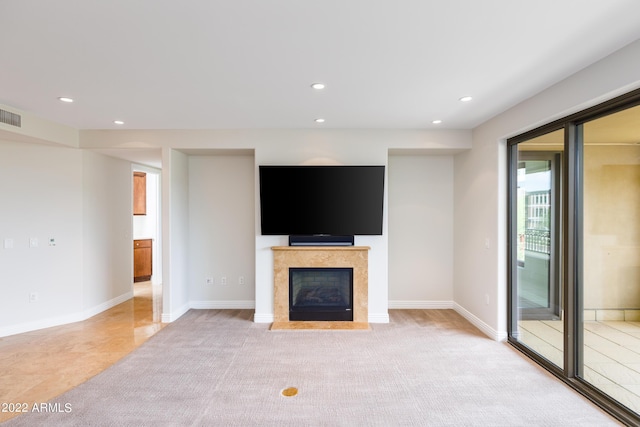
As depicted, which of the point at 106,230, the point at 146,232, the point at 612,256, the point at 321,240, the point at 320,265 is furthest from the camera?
the point at 146,232

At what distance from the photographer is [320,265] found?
4.36 metres

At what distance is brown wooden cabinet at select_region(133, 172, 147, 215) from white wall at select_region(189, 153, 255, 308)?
269 centimetres

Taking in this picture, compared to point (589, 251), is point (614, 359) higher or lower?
lower

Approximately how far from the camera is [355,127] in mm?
4301

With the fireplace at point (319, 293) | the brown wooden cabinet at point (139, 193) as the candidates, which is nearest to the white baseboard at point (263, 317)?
the fireplace at point (319, 293)

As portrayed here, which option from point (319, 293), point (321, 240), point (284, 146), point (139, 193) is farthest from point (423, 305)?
point (139, 193)

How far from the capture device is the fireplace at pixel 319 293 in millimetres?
4379

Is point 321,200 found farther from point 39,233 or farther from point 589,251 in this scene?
point 39,233

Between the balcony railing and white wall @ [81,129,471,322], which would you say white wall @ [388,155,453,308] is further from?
the balcony railing

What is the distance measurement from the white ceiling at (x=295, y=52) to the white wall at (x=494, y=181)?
13 centimetres

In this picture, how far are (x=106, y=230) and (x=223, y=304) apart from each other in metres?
2.06

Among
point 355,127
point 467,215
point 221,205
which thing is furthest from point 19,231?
point 467,215

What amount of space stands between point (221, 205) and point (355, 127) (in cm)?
228

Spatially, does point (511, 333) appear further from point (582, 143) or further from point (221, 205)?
point (221, 205)
